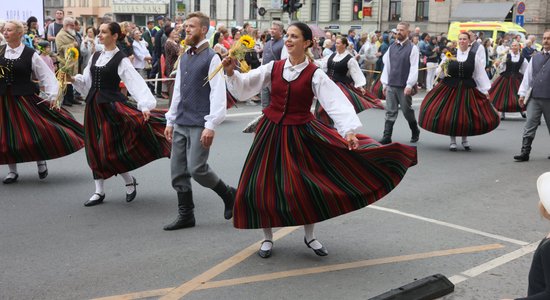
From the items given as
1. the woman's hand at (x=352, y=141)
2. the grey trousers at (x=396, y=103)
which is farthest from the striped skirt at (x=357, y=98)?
the woman's hand at (x=352, y=141)

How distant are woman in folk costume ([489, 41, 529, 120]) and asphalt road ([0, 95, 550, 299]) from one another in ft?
21.4

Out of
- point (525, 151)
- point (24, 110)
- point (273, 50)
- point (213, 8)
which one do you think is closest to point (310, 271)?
point (24, 110)

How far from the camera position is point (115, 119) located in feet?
23.7

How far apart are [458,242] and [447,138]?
6678mm

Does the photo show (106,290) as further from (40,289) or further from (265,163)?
(265,163)

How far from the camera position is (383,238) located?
6.25 metres

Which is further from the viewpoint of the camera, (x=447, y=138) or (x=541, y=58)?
(x=447, y=138)

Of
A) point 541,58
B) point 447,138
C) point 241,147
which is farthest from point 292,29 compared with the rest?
point 447,138

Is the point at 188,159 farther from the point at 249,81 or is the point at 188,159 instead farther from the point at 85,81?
the point at 85,81

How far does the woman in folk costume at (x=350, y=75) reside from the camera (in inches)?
447

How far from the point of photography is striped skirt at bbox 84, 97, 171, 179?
7.21 m

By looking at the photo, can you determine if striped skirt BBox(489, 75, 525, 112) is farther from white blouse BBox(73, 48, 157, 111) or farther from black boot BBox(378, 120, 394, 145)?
white blouse BBox(73, 48, 157, 111)

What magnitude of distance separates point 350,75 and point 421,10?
39.8 m

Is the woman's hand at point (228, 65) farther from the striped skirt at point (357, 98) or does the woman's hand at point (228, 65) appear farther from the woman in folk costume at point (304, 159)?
the striped skirt at point (357, 98)
